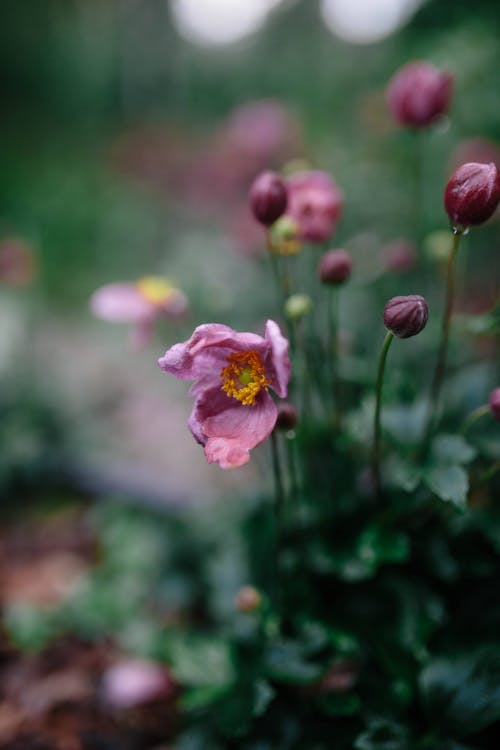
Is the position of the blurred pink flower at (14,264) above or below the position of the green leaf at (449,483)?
above

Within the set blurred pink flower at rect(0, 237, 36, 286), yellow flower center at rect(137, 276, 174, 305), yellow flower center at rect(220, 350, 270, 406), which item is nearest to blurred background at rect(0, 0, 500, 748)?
blurred pink flower at rect(0, 237, 36, 286)

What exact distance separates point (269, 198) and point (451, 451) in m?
0.53

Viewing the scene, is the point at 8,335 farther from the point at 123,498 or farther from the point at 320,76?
the point at 320,76

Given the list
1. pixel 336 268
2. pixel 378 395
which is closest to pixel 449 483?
pixel 378 395

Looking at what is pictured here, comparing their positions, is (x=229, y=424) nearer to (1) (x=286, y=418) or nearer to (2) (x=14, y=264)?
(1) (x=286, y=418)

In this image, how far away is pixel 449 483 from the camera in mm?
934

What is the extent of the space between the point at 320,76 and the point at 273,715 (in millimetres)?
6354

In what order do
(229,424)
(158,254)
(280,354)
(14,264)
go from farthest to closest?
(158,254) → (14,264) → (229,424) → (280,354)

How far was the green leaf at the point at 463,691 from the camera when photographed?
0.98 metres

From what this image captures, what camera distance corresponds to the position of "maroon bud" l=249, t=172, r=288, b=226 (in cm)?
96

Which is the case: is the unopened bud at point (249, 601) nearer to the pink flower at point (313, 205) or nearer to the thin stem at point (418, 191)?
the pink flower at point (313, 205)

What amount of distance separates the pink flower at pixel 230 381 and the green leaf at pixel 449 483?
301 millimetres

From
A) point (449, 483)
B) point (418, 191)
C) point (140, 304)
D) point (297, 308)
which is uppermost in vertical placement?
point (418, 191)

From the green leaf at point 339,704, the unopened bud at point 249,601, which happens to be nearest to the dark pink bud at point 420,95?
the unopened bud at point 249,601
